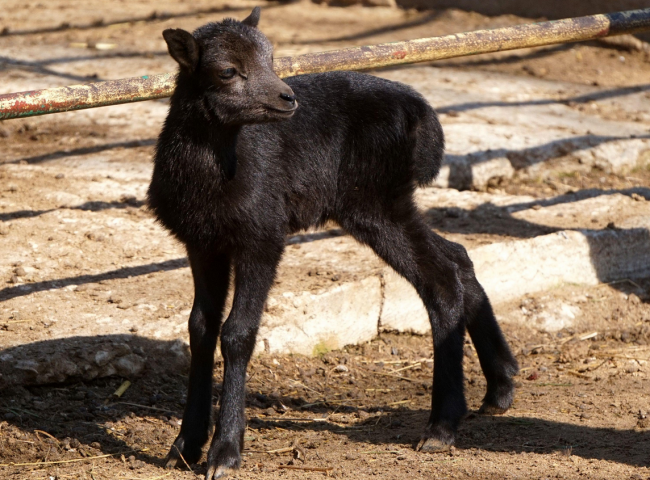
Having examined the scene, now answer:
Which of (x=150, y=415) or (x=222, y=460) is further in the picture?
(x=150, y=415)

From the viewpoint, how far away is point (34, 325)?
170 inches

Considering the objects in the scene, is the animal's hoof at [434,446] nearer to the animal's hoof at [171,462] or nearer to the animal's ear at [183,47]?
the animal's hoof at [171,462]

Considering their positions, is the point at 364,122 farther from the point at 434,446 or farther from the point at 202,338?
the point at 434,446

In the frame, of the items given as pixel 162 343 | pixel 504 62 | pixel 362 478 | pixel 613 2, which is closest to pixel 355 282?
pixel 162 343

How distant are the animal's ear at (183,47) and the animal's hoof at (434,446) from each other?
1.92 meters

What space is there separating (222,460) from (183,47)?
5.55ft

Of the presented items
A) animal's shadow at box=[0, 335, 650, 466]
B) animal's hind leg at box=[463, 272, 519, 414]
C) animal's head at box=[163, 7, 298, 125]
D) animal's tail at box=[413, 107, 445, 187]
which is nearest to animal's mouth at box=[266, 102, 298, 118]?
animal's head at box=[163, 7, 298, 125]

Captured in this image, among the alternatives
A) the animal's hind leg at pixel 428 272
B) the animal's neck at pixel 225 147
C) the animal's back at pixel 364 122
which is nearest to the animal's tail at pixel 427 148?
the animal's back at pixel 364 122

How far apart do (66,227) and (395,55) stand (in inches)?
91.6

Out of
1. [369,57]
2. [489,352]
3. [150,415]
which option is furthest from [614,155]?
[150,415]

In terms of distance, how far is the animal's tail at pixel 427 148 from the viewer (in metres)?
4.12

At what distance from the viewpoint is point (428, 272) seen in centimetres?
404

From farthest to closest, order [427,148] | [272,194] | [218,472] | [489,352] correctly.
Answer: [489,352], [427,148], [272,194], [218,472]

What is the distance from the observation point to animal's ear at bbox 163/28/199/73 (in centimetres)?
337
